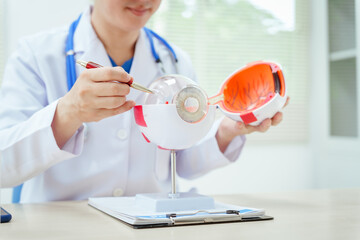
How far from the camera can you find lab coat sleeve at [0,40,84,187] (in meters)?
0.90

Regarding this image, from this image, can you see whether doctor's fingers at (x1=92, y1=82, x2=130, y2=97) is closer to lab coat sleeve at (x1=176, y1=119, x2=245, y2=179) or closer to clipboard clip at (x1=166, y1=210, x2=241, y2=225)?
clipboard clip at (x1=166, y1=210, x2=241, y2=225)

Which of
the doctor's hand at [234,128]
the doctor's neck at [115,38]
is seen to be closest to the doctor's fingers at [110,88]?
the doctor's hand at [234,128]

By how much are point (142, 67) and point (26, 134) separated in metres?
0.42

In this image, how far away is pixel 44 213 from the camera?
801 mm

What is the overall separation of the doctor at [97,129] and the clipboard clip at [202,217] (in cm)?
27

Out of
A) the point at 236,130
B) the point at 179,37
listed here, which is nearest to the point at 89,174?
the point at 236,130

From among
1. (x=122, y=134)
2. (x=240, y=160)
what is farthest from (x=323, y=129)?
(x=122, y=134)

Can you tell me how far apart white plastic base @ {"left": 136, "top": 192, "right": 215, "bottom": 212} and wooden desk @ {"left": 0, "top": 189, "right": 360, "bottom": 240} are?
7cm

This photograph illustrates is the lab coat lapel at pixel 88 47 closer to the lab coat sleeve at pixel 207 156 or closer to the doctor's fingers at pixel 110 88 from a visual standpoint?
the lab coat sleeve at pixel 207 156

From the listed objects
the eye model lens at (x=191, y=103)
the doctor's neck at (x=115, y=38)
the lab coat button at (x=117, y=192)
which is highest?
the doctor's neck at (x=115, y=38)

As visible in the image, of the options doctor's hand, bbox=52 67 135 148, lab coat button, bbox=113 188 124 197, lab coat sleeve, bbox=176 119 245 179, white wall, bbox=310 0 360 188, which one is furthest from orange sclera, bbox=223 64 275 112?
white wall, bbox=310 0 360 188

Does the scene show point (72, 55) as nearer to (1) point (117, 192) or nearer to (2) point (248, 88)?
(1) point (117, 192)

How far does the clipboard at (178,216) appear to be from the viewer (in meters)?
0.67

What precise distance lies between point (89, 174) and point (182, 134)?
442mm
